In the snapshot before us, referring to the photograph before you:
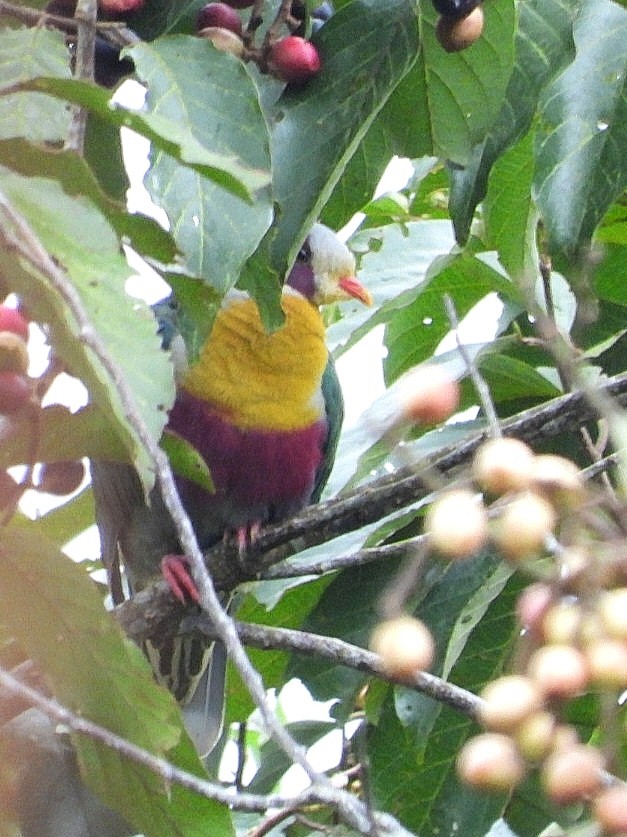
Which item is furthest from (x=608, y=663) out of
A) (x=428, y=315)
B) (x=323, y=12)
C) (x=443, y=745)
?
(x=428, y=315)

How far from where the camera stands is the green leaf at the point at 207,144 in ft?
3.48

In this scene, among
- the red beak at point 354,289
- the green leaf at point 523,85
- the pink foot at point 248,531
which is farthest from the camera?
the red beak at point 354,289

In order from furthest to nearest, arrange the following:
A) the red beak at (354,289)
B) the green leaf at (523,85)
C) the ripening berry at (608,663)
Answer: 1. the red beak at (354,289)
2. the green leaf at (523,85)
3. the ripening berry at (608,663)

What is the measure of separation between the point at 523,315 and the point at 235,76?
91cm

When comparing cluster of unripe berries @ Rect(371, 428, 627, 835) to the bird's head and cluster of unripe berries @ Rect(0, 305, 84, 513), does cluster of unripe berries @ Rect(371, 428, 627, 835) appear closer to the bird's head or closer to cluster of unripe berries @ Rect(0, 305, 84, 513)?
cluster of unripe berries @ Rect(0, 305, 84, 513)

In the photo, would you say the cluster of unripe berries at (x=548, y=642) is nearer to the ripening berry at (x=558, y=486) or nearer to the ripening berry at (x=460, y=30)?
the ripening berry at (x=558, y=486)

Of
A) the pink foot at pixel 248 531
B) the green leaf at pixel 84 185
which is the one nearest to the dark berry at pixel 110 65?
the green leaf at pixel 84 185

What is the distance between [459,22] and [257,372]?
3.03ft

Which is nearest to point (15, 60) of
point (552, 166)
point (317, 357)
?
point (552, 166)

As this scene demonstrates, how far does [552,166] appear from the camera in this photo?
1.25 meters

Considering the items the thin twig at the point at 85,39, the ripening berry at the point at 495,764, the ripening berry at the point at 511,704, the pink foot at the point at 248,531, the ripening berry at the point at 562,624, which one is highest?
the thin twig at the point at 85,39

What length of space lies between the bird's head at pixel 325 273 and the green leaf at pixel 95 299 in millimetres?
1375

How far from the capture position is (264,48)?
4.06ft

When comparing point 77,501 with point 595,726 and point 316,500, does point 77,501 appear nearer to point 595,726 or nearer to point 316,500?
point 316,500
